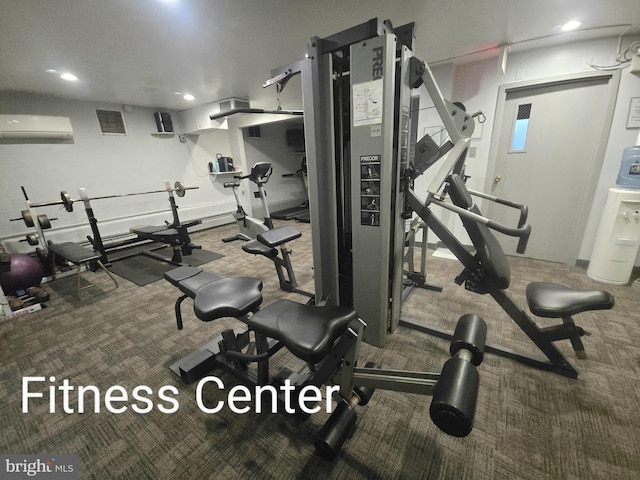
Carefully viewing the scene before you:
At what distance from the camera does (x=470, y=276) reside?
1.83m

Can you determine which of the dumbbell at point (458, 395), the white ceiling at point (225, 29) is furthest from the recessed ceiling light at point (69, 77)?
the dumbbell at point (458, 395)

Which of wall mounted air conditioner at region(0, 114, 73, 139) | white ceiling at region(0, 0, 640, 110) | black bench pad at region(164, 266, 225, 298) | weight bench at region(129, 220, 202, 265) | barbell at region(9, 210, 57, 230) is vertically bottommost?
weight bench at region(129, 220, 202, 265)

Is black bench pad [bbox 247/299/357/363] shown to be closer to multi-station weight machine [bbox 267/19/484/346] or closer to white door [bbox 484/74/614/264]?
multi-station weight machine [bbox 267/19/484/346]

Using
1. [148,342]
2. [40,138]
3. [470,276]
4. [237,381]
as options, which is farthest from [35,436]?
[40,138]

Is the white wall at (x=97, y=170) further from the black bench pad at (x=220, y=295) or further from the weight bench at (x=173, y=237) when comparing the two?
the black bench pad at (x=220, y=295)

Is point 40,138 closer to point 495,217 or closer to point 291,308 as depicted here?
point 291,308

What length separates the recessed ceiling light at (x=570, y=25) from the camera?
2.27 meters

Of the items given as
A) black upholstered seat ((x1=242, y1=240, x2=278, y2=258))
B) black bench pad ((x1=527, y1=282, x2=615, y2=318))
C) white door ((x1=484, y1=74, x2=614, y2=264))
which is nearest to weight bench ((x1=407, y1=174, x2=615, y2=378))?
black bench pad ((x1=527, y1=282, x2=615, y2=318))

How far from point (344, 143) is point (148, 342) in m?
2.21

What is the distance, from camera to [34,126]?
364 centimetres

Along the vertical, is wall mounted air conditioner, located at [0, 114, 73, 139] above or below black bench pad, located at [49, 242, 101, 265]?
above

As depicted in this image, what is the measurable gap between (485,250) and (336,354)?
126cm

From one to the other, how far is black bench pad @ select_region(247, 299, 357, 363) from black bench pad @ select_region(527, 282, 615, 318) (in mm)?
1143

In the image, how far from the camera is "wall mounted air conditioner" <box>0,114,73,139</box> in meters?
3.49
